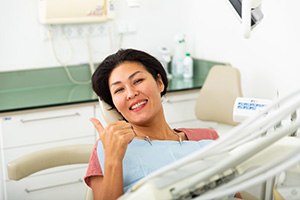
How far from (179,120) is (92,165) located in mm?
1539

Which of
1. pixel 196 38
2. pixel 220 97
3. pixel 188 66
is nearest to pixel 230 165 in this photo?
pixel 220 97

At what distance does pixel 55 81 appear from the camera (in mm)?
3057

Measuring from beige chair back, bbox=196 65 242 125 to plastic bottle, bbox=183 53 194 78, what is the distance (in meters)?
0.43

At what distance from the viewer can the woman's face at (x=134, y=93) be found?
1.58 meters

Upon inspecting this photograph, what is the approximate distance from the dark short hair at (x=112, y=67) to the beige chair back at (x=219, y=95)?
0.92 metres

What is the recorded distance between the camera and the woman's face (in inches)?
62.1

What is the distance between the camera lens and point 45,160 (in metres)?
1.78

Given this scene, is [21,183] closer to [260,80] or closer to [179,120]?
[179,120]

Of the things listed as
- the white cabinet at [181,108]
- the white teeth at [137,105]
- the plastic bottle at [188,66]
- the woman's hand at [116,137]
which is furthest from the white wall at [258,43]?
the woman's hand at [116,137]

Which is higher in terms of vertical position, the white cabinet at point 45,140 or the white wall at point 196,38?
the white wall at point 196,38

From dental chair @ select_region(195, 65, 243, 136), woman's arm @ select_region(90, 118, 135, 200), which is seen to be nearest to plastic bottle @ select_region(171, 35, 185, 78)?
dental chair @ select_region(195, 65, 243, 136)

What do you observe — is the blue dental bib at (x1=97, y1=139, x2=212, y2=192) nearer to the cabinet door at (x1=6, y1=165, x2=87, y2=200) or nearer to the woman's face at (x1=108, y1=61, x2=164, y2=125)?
the woman's face at (x1=108, y1=61, x2=164, y2=125)

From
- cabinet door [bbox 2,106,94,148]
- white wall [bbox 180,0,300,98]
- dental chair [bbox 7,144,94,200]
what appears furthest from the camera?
cabinet door [bbox 2,106,94,148]

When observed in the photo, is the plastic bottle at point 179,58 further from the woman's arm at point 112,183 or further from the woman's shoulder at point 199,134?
the woman's arm at point 112,183
